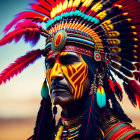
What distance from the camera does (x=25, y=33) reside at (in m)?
3.90

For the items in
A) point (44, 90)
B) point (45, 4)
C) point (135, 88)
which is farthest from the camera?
point (45, 4)

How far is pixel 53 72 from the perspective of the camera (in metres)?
3.15

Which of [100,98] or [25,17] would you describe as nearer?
[100,98]

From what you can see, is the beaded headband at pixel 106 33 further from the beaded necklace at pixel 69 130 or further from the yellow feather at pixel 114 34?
the beaded necklace at pixel 69 130

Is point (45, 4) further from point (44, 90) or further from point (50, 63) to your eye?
point (44, 90)

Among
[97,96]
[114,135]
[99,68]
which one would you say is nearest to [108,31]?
[99,68]

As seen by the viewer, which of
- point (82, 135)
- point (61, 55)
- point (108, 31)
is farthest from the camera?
point (108, 31)

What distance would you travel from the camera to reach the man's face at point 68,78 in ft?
10.1

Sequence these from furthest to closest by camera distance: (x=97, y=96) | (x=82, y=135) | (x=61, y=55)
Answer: (x=61, y=55) < (x=97, y=96) < (x=82, y=135)

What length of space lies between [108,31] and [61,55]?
0.86 metres

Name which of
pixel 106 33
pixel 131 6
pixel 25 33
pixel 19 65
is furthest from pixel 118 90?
pixel 25 33

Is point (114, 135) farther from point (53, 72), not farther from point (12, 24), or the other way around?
point (12, 24)

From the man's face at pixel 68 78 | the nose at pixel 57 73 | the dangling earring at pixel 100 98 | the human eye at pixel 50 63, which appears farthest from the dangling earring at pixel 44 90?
the dangling earring at pixel 100 98

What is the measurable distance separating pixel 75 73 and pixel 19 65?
1.25 m
